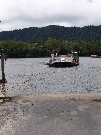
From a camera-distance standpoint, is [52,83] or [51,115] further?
[52,83]

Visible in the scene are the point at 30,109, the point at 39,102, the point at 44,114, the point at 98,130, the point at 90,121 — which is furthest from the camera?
the point at 39,102

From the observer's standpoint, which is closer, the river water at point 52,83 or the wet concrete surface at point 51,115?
the wet concrete surface at point 51,115

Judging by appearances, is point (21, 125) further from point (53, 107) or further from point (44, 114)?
point (53, 107)

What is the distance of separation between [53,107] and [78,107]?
1.44 m

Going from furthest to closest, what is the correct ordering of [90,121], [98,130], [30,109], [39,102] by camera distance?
[39,102] → [30,109] → [90,121] → [98,130]

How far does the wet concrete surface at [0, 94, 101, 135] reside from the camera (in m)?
11.6

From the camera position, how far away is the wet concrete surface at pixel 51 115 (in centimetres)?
1159

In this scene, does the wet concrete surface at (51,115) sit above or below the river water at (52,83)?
above

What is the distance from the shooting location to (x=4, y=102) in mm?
17000

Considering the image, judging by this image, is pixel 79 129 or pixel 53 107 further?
pixel 53 107

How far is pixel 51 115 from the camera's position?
13758 mm

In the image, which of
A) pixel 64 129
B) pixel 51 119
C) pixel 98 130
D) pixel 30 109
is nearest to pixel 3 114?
pixel 30 109

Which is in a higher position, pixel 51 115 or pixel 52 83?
pixel 51 115

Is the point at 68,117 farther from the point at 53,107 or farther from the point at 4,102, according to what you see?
the point at 4,102
